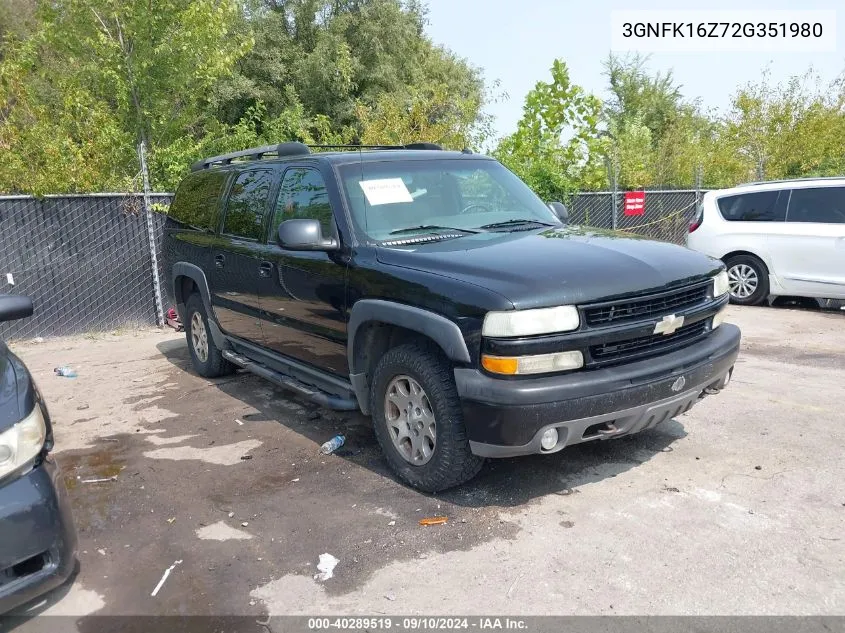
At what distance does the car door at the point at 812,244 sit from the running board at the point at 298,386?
6953 mm

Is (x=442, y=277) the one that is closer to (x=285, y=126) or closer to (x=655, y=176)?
(x=285, y=126)

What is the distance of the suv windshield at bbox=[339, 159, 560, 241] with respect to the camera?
175 inches

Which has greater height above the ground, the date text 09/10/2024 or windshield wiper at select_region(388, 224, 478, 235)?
windshield wiper at select_region(388, 224, 478, 235)

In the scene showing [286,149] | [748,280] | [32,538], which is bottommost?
[748,280]

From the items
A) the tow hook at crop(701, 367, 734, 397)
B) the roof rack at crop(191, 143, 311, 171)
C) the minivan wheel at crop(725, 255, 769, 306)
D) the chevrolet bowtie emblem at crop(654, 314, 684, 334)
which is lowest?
the minivan wheel at crop(725, 255, 769, 306)

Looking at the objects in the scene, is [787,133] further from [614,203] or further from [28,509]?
[28,509]

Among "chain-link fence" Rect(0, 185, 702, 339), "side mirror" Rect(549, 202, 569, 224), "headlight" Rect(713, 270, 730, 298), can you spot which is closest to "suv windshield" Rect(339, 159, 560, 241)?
"side mirror" Rect(549, 202, 569, 224)

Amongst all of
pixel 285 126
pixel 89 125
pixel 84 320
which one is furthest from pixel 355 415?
pixel 285 126

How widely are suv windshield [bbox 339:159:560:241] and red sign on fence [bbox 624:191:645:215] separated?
9.04 metres

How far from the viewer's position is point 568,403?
3.37 metres

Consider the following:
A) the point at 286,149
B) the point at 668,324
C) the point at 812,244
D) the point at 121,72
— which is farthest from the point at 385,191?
the point at 121,72

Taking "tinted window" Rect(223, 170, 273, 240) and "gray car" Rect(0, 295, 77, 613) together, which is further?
"tinted window" Rect(223, 170, 273, 240)

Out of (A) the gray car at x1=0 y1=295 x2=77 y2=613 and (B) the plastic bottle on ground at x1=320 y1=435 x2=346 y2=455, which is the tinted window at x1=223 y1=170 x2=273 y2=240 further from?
(A) the gray car at x1=0 y1=295 x2=77 y2=613

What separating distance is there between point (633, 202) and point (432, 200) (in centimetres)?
987
